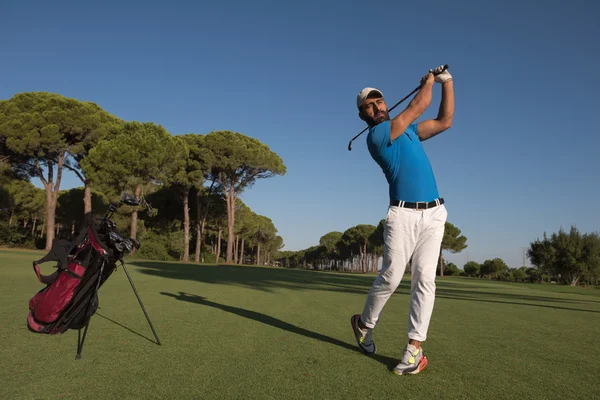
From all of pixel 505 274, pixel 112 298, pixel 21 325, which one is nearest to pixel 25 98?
pixel 112 298

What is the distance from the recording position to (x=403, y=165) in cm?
334

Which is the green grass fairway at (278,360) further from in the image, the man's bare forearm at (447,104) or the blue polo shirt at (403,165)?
the man's bare forearm at (447,104)

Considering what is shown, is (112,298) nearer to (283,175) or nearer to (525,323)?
(525,323)

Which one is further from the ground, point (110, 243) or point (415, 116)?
point (415, 116)

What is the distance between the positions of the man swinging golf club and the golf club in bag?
228cm

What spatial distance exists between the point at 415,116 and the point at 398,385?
2.05m

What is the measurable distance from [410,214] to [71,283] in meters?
2.96

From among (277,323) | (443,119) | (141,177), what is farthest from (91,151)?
(443,119)

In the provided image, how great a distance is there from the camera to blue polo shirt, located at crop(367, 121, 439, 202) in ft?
10.8

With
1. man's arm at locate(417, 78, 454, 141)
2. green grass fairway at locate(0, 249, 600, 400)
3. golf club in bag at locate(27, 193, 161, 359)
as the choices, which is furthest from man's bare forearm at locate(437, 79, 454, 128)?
golf club in bag at locate(27, 193, 161, 359)

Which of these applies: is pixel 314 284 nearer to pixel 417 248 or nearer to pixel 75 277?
pixel 417 248

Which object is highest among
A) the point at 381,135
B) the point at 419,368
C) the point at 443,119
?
the point at 443,119

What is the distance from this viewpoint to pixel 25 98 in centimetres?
2775

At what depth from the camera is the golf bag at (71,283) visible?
3314 mm
